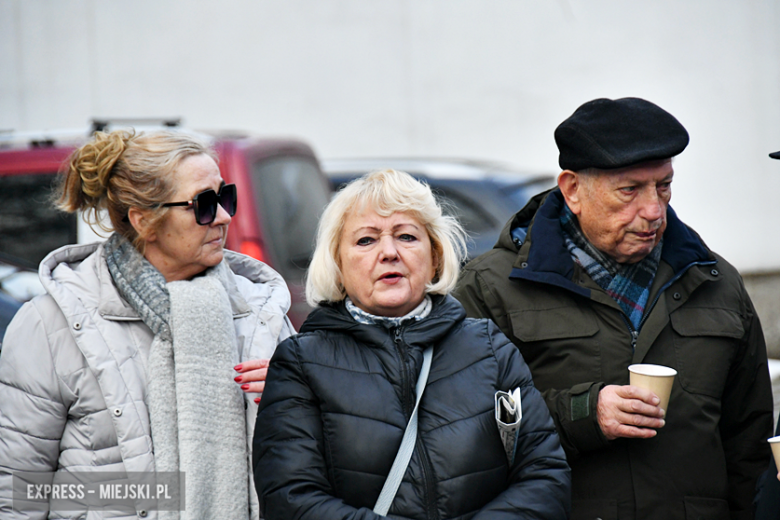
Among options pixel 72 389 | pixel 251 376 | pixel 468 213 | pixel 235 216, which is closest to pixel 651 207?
pixel 251 376

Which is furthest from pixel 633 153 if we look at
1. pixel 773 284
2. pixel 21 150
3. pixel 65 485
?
pixel 773 284

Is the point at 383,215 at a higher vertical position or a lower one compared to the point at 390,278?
higher

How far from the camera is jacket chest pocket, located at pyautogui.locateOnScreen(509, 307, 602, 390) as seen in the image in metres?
2.54

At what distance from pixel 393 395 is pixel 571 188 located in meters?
1.03

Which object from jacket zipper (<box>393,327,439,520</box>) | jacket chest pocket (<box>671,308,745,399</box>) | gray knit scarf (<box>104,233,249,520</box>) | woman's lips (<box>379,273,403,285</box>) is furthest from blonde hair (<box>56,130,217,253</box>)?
jacket chest pocket (<box>671,308,745,399</box>)

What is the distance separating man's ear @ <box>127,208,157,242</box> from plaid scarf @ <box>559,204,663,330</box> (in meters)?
1.34

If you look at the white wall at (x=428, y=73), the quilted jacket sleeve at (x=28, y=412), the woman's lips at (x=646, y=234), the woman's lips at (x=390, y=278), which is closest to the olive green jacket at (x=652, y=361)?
the woman's lips at (x=646, y=234)

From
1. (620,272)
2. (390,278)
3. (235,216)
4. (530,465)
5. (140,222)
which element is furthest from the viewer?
(235,216)

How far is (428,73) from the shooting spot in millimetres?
8086

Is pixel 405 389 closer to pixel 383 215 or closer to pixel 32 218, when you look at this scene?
pixel 383 215

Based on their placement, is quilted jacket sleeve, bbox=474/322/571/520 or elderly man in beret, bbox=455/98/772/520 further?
elderly man in beret, bbox=455/98/772/520

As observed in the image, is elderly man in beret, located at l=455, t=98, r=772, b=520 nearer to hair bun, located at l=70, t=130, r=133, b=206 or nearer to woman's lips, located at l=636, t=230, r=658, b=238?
woman's lips, located at l=636, t=230, r=658, b=238

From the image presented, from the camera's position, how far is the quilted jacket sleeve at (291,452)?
77.2 inches

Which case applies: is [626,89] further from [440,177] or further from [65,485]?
[65,485]
